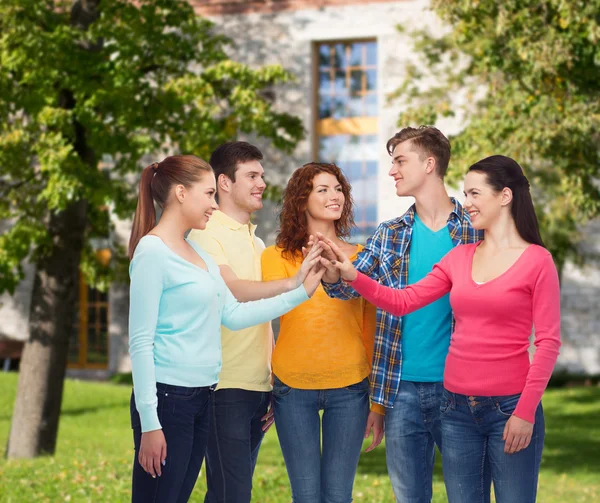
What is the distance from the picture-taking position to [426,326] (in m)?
4.54

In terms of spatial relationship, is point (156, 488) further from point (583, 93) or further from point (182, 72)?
point (182, 72)

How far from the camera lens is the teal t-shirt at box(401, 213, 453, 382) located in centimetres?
448

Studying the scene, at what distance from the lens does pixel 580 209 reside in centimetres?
1177

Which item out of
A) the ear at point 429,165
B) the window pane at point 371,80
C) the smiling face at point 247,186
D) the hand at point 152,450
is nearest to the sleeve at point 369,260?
the ear at point 429,165

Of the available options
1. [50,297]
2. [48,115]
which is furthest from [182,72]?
[50,297]

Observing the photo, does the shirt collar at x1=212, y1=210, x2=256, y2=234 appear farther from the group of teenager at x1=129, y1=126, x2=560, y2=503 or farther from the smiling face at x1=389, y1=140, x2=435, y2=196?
the smiling face at x1=389, y1=140, x2=435, y2=196

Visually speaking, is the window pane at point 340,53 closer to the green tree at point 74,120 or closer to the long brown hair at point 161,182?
the green tree at point 74,120

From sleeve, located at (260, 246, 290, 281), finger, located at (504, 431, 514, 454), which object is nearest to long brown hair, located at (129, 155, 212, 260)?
sleeve, located at (260, 246, 290, 281)

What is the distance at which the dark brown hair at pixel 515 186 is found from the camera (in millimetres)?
4094

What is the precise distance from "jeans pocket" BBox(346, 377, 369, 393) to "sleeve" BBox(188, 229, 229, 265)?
2.94ft

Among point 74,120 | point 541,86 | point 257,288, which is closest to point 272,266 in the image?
point 257,288

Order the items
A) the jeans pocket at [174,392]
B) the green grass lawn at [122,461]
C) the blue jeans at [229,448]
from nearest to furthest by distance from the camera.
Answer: the jeans pocket at [174,392], the blue jeans at [229,448], the green grass lawn at [122,461]

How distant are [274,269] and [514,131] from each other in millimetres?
8017

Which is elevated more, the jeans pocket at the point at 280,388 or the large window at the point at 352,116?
the large window at the point at 352,116
